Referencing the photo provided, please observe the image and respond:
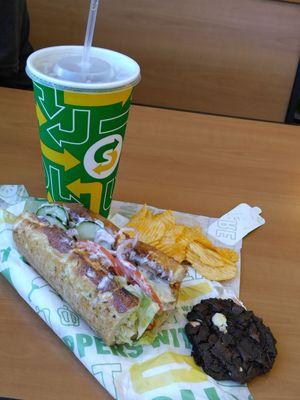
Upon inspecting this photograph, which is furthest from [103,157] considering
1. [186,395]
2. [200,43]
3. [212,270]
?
[200,43]

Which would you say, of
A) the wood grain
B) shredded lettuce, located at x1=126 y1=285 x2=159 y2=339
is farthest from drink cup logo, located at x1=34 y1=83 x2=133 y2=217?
the wood grain

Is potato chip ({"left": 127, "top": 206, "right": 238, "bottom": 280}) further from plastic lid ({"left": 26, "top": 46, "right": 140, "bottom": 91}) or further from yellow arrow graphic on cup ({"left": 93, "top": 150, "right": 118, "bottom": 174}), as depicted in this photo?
plastic lid ({"left": 26, "top": 46, "right": 140, "bottom": 91})

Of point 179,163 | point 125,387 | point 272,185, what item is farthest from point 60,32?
point 125,387

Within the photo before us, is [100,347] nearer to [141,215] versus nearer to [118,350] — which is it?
[118,350]

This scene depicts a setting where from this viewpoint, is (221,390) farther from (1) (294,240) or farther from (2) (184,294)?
(1) (294,240)

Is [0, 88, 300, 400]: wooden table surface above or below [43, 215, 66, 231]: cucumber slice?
below

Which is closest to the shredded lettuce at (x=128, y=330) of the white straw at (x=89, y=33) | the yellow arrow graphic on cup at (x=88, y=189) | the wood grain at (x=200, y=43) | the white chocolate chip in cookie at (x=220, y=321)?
the white chocolate chip in cookie at (x=220, y=321)
